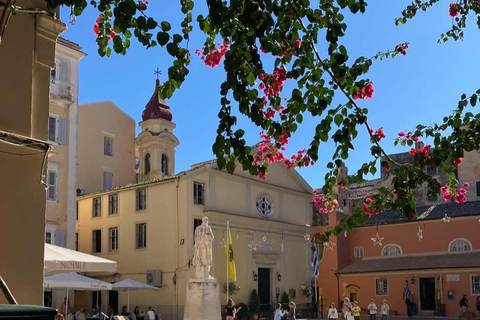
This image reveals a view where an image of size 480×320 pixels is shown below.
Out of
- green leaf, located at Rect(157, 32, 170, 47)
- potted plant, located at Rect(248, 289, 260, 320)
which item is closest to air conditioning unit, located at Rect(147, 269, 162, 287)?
potted plant, located at Rect(248, 289, 260, 320)

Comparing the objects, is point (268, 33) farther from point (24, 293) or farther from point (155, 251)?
point (155, 251)

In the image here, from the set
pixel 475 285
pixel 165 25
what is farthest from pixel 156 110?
pixel 165 25

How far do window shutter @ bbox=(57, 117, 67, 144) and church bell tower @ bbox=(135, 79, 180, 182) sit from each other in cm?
978

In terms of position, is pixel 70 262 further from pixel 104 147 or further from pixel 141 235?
pixel 104 147

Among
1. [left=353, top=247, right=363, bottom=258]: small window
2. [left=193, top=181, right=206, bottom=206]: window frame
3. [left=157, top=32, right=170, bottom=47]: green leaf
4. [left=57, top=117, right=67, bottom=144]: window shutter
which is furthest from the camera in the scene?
[left=353, top=247, right=363, bottom=258]: small window

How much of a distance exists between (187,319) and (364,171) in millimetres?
17955

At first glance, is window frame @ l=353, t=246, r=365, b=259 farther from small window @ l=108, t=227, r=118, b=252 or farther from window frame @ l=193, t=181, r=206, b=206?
small window @ l=108, t=227, r=118, b=252

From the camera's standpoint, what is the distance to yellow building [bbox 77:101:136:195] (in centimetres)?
3878

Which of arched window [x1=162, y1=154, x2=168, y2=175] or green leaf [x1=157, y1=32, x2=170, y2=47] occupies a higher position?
arched window [x1=162, y1=154, x2=168, y2=175]

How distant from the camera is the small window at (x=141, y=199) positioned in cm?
3491

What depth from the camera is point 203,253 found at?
24734 millimetres

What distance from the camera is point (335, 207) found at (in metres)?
9.27

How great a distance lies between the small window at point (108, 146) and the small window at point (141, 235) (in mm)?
7324

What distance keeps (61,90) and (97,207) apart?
9.04 metres
